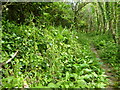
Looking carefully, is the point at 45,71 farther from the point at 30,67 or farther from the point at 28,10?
the point at 28,10

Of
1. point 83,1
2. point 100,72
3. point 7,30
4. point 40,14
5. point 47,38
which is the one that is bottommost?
point 100,72

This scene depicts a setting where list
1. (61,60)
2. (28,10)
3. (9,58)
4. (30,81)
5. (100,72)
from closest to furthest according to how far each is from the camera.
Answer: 1. (30,81)
2. (9,58)
3. (100,72)
4. (61,60)
5. (28,10)

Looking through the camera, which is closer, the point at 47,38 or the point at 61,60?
the point at 61,60

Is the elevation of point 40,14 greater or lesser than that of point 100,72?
greater

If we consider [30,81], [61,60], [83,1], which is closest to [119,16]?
[83,1]

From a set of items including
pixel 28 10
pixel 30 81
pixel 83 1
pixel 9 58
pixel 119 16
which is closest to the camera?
pixel 30 81

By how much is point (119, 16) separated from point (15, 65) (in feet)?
28.2

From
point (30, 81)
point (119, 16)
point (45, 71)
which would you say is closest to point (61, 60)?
point (45, 71)

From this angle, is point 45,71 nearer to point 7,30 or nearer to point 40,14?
point 7,30

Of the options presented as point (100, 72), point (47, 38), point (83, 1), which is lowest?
point (100, 72)

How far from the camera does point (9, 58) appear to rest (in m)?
3.32

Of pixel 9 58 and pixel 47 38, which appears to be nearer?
pixel 9 58

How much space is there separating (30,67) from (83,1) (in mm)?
12708

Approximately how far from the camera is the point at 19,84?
8.63ft
